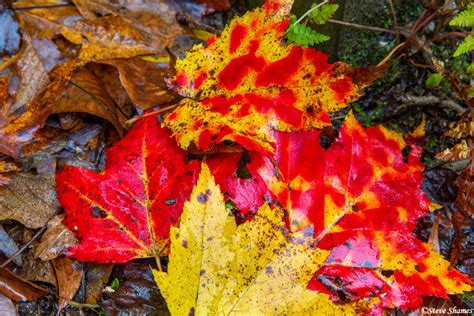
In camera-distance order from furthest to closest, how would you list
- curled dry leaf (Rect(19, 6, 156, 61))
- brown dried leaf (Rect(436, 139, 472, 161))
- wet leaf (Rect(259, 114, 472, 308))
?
curled dry leaf (Rect(19, 6, 156, 61)) → brown dried leaf (Rect(436, 139, 472, 161)) → wet leaf (Rect(259, 114, 472, 308))

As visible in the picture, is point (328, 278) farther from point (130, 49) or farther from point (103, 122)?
point (130, 49)

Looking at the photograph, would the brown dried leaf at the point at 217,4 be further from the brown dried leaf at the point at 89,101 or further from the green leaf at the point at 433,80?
the green leaf at the point at 433,80

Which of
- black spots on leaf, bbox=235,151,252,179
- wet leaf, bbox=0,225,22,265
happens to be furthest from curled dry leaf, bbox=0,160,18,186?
black spots on leaf, bbox=235,151,252,179

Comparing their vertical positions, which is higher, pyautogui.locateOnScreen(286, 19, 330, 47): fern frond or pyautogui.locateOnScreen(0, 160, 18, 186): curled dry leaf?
pyautogui.locateOnScreen(286, 19, 330, 47): fern frond

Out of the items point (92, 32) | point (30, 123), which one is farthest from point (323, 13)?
point (30, 123)

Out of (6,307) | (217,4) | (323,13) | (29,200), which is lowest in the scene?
(6,307)

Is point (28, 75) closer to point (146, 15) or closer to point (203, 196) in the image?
point (146, 15)

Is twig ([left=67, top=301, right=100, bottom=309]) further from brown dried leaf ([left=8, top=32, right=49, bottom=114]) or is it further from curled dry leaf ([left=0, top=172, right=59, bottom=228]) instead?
brown dried leaf ([left=8, top=32, right=49, bottom=114])
